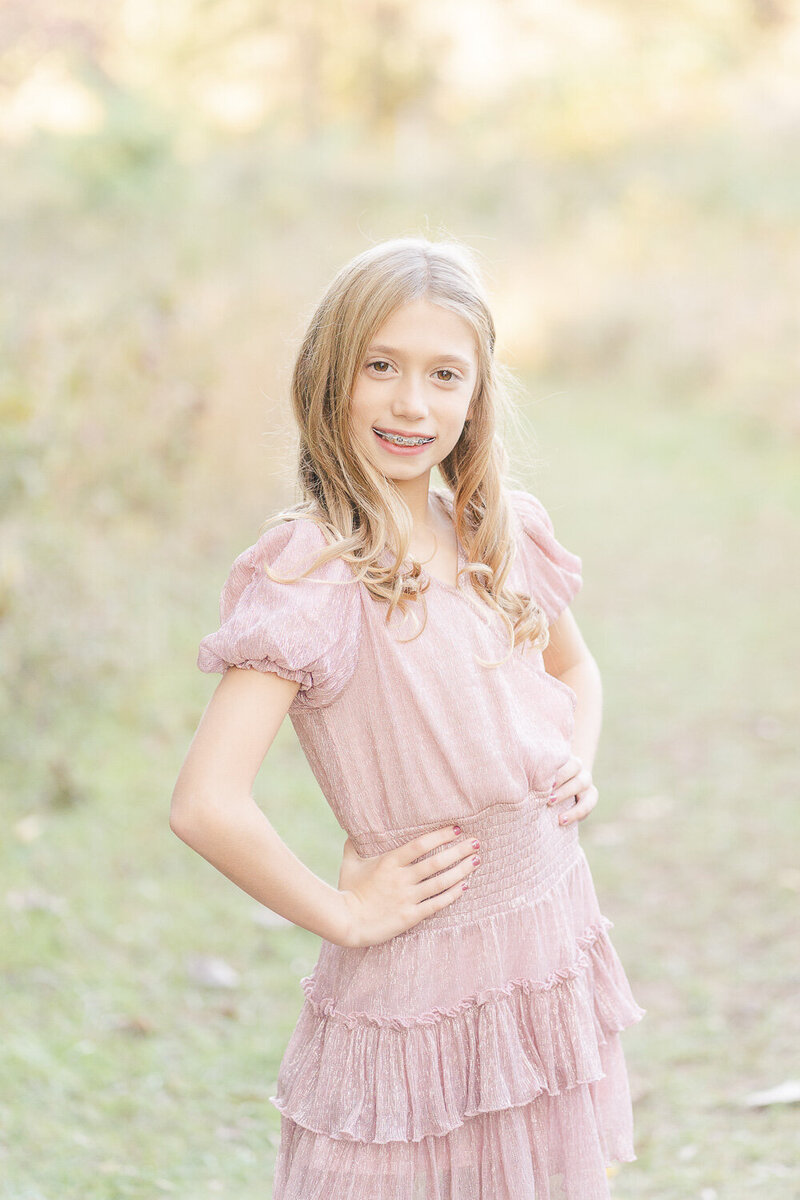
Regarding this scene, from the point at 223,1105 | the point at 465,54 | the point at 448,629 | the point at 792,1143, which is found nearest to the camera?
the point at 448,629

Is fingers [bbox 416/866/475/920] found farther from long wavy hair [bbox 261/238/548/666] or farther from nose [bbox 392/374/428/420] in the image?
nose [bbox 392/374/428/420]

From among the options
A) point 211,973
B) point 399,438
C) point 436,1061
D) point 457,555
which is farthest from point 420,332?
point 211,973

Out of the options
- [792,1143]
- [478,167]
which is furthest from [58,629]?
[478,167]

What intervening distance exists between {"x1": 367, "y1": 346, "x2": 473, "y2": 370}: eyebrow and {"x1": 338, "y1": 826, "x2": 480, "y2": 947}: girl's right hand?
23.9 inches

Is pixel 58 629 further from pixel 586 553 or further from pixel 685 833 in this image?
pixel 586 553

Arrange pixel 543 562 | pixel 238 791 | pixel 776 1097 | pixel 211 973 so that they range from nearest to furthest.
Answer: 1. pixel 238 791
2. pixel 543 562
3. pixel 776 1097
4. pixel 211 973

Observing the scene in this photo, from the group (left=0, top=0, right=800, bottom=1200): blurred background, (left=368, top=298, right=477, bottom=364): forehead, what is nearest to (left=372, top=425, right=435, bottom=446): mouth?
(left=368, top=298, right=477, bottom=364): forehead

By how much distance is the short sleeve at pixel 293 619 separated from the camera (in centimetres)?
152

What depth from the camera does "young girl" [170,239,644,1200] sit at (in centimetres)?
156

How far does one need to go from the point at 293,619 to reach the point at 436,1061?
601 millimetres

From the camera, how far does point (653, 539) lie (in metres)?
7.87

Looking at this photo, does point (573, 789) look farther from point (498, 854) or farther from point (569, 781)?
point (498, 854)

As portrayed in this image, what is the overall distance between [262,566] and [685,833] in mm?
3037

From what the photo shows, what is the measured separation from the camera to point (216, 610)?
18.4ft
